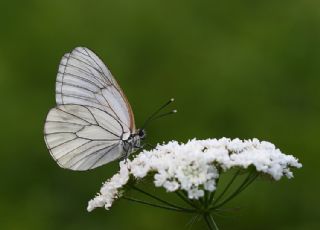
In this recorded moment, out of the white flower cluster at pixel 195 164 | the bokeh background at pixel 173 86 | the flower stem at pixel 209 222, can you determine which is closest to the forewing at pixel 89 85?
the white flower cluster at pixel 195 164

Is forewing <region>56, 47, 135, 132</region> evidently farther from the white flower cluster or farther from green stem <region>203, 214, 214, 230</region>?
green stem <region>203, 214, 214, 230</region>

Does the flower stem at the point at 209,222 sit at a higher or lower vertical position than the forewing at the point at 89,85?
lower

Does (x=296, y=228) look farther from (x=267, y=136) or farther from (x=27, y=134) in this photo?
(x=27, y=134)

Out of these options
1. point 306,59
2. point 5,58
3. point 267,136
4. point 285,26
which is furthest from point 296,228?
point 5,58

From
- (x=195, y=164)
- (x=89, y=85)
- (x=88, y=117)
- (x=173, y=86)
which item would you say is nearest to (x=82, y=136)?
(x=88, y=117)

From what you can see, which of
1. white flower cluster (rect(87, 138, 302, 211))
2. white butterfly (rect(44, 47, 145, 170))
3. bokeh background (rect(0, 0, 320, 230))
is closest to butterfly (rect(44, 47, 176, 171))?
white butterfly (rect(44, 47, 145, 170))

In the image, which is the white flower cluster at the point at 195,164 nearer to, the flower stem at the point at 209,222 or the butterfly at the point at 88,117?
the flower stem at the point at 209,222
